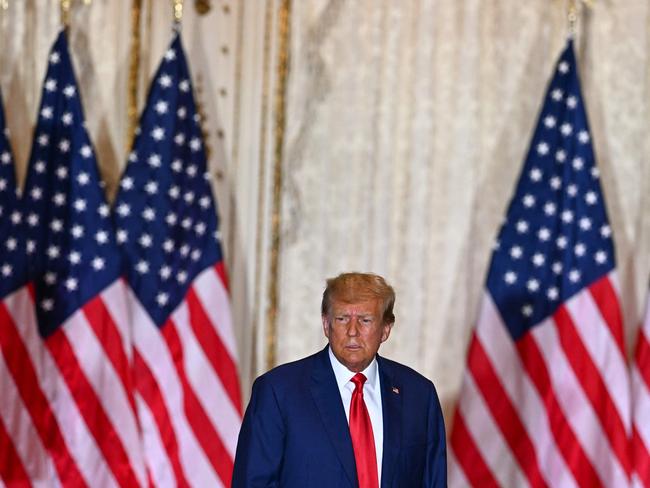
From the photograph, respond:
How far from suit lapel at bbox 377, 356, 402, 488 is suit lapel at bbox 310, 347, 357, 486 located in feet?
0.39

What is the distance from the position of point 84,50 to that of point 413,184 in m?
2.14

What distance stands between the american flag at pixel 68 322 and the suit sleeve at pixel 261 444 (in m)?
2.88

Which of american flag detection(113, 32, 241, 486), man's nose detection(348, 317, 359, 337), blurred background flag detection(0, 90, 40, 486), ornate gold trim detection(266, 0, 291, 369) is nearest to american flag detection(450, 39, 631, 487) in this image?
ornate gold trim detection(266, 0, 291, 369)

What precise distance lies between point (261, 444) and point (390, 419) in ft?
1.46

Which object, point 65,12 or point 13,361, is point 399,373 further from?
point 65,12

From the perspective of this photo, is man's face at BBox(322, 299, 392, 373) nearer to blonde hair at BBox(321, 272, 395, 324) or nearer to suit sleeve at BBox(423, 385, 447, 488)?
blonde hair at BBox(321, 272, 395, 324)

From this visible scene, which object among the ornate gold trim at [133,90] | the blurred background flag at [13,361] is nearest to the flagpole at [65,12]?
the ornate gold trim at [133,90]

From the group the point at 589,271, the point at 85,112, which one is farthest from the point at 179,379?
the point at 589,271

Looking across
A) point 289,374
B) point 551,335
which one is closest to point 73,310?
point 551,335

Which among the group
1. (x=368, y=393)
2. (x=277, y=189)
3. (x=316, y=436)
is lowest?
(x=316, y=436)

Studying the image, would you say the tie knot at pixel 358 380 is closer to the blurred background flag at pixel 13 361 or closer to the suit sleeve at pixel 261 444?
the suit sleeve at pixel 261 444

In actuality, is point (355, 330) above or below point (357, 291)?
below

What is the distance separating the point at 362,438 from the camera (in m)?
4.04

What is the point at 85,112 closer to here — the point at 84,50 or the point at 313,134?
the point at 84,50
